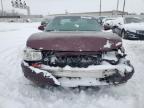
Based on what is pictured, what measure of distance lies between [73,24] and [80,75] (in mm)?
2118

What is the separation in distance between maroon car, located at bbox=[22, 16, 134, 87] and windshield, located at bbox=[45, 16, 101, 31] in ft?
4.46

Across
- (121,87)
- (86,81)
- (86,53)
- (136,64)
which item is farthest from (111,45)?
(136,64)

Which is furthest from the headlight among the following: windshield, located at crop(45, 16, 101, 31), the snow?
windshield, located at crop(45, 16, 101, 31)

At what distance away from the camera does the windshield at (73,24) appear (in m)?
6.03

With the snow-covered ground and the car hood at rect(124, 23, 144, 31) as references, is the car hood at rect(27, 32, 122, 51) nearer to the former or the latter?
the snow-covered ground

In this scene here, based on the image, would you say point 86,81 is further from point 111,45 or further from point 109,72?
point 111,45

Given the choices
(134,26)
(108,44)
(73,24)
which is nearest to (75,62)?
(108,44)

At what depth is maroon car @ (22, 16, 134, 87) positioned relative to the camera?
4.35 meters

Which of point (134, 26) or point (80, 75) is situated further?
point (134, 26)

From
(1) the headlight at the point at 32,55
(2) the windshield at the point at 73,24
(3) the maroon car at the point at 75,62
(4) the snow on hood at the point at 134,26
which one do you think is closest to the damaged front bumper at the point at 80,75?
(3) the maroon car at the point at 75,62

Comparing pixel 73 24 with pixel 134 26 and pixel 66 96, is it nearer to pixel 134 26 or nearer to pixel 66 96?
pixel 66 96

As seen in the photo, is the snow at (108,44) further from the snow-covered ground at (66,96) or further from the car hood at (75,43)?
the snow-covered ground at (66,96)

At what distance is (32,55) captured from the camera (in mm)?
4559

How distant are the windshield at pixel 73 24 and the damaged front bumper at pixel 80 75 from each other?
5.79 feet
